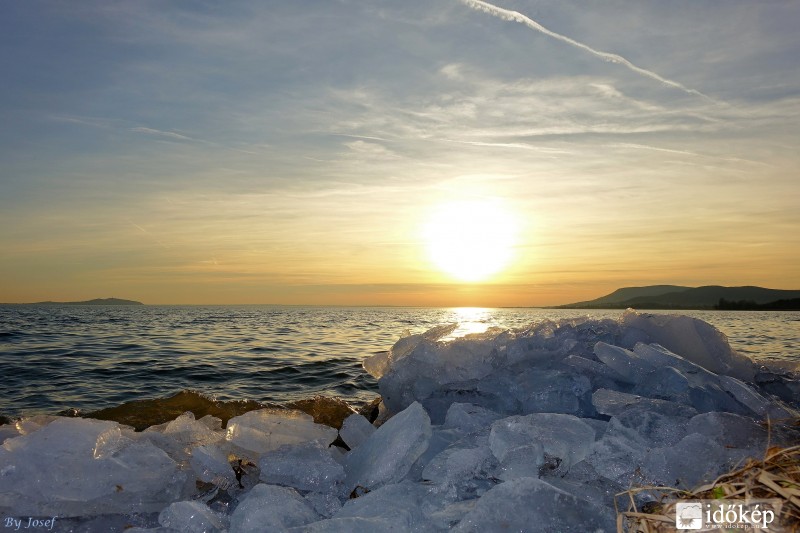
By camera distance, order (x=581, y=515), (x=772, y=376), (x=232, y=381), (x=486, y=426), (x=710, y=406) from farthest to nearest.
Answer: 1. (x=232, y=381)
2. (x=772, y=376)
3. (x=710, y=406)
4. (x=486, y=426)
5. (x=581, y=515)

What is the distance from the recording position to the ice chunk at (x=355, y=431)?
4.09m

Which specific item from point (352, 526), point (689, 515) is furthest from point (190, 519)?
point (689, 515)

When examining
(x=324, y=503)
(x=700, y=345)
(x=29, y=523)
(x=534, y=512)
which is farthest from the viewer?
(x=700, y=345)

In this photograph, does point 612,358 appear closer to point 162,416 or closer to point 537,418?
point 537,418

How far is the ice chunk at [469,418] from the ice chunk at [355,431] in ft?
2.17

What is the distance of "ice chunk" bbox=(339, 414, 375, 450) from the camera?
4.09 metres

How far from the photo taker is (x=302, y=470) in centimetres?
330

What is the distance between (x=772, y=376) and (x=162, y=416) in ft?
20.3

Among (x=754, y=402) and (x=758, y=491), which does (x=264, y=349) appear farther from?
(x=758, y=491)

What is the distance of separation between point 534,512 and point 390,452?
3.38 ft

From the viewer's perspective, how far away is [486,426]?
373 centimetres

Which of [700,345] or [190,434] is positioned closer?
[190,434]

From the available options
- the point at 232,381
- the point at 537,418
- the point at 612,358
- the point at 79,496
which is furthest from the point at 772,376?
the point at 232,381

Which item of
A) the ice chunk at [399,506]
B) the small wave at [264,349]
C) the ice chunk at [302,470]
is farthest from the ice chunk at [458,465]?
the small wave at [264,349]
